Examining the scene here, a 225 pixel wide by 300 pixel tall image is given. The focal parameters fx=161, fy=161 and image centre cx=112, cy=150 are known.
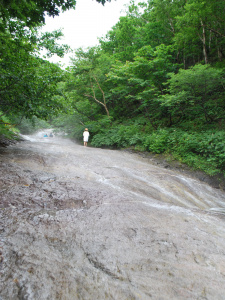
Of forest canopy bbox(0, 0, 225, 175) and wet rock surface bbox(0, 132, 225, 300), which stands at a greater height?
forest canopy bbox(0, 0, 225, 175)

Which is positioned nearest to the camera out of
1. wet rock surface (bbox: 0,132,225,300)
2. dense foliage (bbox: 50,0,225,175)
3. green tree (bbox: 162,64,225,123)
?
wet rock surface (bbox: 0,132,225,300)

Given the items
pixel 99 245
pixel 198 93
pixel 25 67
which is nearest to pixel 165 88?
pixel 198 93

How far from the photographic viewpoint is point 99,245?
7.09 ft

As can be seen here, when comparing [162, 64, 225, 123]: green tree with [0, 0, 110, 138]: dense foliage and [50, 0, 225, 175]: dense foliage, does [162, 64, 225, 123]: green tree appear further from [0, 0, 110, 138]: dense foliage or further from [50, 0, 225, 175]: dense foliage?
[0, 0, 110, 138]: dense foliage

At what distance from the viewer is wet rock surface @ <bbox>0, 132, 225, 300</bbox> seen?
153cm

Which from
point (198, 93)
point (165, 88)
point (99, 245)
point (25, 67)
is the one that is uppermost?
point (165, 88)

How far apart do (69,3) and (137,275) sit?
589 cm

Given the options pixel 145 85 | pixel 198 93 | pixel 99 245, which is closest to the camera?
pixel 99 245

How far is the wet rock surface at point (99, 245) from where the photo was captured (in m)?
1.53

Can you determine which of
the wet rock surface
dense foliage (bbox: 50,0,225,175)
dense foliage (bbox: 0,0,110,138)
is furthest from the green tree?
the wet rock surface

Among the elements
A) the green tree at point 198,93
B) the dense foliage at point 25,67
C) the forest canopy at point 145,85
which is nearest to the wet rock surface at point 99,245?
the dense foliage at point 25,67

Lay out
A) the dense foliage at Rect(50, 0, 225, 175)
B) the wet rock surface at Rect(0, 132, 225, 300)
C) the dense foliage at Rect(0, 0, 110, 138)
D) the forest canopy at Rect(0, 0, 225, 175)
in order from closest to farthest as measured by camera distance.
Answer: the wet rock surface at Rect(0, 132, 225, 300)
the dense foliage at Rect(0, 0, 110, 138)
the forest canopy at Rect(0, 0, 225, 175)
the dense foliage at Rect(50, 0, 225, 175)

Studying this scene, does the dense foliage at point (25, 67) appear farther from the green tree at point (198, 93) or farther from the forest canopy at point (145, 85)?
the green tree at point (198, 93)

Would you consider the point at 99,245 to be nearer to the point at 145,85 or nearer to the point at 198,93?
the point at 198,93
